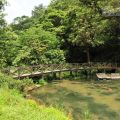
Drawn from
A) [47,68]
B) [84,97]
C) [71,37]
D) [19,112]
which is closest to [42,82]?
[47,68]

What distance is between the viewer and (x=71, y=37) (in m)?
40.2

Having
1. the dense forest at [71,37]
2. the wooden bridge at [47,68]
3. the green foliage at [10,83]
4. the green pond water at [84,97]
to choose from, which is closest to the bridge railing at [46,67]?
the wooden bridge at [47,68]

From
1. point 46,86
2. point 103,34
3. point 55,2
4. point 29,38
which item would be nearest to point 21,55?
point 29,38

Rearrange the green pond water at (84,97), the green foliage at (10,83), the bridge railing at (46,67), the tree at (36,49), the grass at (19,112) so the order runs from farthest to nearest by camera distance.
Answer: the tree at (36,49) < the bridge railing at (46,67) < the green foliage at (10,83) < the green pond water at (84,97) < the grass at (19,112)

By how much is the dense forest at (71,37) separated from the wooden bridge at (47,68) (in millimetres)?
1492

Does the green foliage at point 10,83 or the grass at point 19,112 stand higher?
the green foliage at point 10,83

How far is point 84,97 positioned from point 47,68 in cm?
1002

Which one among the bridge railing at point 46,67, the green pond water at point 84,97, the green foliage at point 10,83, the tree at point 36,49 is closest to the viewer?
the green pond water at point 84,97

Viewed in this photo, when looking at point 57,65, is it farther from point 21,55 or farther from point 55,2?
point 55,2

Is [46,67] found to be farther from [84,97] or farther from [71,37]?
[84,97]

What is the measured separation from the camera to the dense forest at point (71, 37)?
35.7 metres

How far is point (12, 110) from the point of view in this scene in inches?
570

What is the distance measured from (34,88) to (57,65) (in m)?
6.72

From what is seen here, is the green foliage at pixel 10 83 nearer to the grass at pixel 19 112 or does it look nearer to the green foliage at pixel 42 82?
the grass at pixel 19 112
